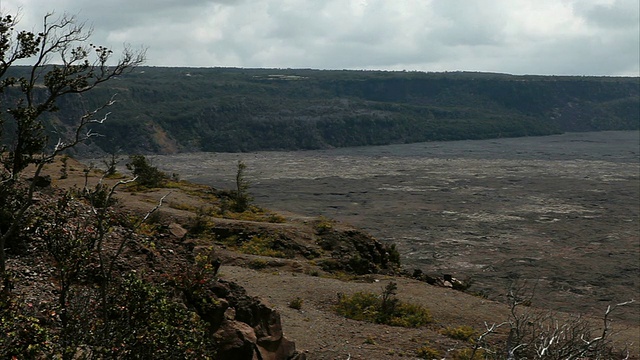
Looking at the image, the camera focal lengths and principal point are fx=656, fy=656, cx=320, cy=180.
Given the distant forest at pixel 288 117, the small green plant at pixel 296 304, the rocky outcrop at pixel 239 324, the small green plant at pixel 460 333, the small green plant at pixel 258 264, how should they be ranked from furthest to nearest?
the distant forest at pixel 288 117
the small green plant at pixel 258 264
the small green plant at pixel 296 304
the small green plant at pixel 460 333
the rocky outcrop at pixel 239 324

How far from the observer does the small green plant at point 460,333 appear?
66.7ft

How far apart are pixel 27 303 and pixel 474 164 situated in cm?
9429

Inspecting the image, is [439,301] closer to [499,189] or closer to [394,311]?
[394,311]

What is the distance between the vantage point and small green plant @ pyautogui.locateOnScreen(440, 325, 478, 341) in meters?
20.3

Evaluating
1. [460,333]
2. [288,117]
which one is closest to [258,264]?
[460,333]

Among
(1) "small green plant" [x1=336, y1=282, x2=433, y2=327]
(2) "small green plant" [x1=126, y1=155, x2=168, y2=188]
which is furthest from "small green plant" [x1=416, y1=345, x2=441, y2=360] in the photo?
(2) "small green plant" [x1=126, y1=155, x2=168, y2=188]

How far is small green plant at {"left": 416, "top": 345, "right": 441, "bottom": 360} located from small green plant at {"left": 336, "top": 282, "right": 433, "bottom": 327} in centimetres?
258

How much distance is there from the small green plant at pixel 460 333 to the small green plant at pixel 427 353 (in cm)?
192

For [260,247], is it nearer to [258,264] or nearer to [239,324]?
[258,264]

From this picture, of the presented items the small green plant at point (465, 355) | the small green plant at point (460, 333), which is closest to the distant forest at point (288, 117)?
the small green plant at point (460, 333)

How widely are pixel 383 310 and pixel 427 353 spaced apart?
3.88m

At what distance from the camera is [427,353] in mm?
18391

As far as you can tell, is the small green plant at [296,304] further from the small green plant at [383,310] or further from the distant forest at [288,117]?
the distant forest at [288,117]

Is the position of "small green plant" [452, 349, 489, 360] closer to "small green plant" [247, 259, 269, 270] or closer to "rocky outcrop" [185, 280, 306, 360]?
"rocky outcrop" [185, 280, 306, 360]
